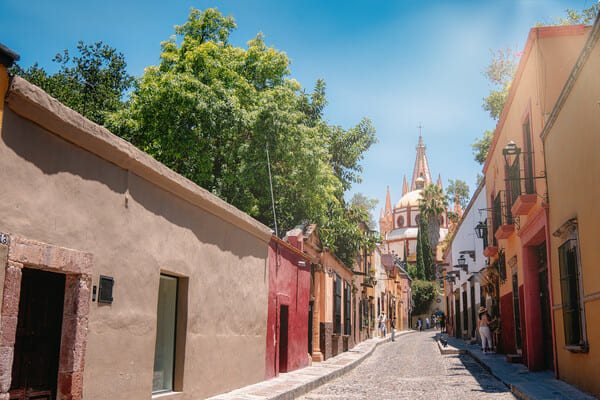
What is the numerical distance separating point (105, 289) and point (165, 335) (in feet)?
6.10

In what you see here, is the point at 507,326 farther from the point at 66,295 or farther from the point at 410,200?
the point at 410,200

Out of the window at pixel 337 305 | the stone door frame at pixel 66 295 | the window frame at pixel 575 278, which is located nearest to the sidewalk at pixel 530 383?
the window frame at pixel 575 278

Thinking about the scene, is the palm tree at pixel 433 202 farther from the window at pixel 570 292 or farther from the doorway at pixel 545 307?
the window at pixel 570 292

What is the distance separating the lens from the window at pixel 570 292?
27.8 feet

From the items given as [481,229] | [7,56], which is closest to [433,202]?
[481,229]

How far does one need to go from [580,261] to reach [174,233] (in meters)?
5.65

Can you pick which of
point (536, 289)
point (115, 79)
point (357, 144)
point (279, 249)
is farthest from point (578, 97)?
point (115, 79)

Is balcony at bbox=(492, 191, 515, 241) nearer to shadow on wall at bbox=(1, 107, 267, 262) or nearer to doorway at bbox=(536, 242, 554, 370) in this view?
doorway at bbox=(536, 242, 554, 370)

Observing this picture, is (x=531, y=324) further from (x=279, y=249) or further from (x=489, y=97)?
(x=489, y=97)

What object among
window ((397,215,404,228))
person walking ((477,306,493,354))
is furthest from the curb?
window ((397,215,404,228))

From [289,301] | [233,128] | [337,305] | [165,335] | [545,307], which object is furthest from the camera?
[337,305]

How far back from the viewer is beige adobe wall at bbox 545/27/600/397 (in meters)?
7.23

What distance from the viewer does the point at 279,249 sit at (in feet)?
39.5

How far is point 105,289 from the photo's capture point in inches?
226
